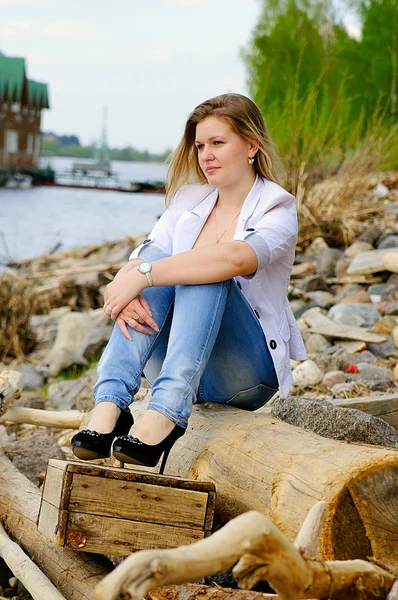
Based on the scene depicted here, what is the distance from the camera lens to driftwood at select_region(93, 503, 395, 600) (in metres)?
1.68

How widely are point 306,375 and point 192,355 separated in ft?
7.52

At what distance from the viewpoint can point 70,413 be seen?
4.16 metres

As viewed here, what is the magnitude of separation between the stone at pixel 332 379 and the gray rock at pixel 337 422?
1.64 meters

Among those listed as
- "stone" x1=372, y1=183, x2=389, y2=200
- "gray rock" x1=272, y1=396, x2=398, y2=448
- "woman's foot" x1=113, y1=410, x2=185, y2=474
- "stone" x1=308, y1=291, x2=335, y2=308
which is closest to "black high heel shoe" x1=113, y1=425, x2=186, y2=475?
"woman's foot" x1=113, y1=410, x2=185, y2=474

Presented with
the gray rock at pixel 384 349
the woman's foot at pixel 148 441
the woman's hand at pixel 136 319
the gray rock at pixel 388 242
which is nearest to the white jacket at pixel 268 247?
the woman's hand at pixel 136 319

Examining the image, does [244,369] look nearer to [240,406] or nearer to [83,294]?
[240,406]

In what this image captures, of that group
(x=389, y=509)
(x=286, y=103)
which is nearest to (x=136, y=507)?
(x=389, y=509)

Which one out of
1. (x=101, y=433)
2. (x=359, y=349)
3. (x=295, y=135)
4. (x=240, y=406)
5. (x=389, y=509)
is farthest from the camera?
(x=295, y=135)

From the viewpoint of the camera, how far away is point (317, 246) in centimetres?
883

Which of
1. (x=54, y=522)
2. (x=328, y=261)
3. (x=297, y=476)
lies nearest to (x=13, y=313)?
(x=328, y=261)

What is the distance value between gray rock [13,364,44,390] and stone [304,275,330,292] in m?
2.52

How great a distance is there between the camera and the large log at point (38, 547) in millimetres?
Answer: 2623

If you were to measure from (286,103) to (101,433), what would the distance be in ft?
24.9

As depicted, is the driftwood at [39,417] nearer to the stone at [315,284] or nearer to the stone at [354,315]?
the stone at [354,315]
